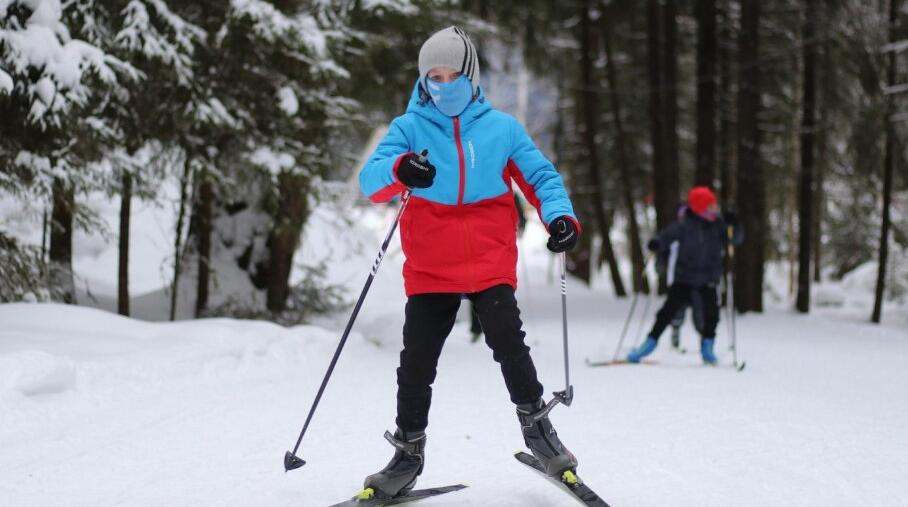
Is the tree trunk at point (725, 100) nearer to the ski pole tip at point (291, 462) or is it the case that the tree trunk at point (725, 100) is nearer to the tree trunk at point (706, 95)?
the tree trunk at point (706, 95)

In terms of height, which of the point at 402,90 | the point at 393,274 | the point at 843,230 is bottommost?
the point at 393,274

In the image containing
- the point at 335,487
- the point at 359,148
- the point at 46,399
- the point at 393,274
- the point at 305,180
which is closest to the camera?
the point at 335,487

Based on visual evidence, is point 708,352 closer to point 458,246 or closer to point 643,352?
point 643,352

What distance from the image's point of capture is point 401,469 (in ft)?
11.2

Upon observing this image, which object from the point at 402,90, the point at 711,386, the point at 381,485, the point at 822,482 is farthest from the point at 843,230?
the point at 381,485

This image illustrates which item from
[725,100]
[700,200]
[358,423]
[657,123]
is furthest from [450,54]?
[725,100]

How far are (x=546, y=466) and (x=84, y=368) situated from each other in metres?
3.84

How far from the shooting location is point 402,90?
11.3 meters

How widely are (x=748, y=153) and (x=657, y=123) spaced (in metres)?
2.84

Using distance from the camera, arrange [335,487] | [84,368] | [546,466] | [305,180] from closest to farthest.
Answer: [546,466], [335,487], [84,368], [305,180]

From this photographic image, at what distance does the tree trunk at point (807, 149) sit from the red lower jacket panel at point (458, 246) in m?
13.3

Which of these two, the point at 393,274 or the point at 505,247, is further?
the point at 393,274

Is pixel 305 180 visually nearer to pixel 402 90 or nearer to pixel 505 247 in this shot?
pixel 402 90

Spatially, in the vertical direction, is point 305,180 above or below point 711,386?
above
